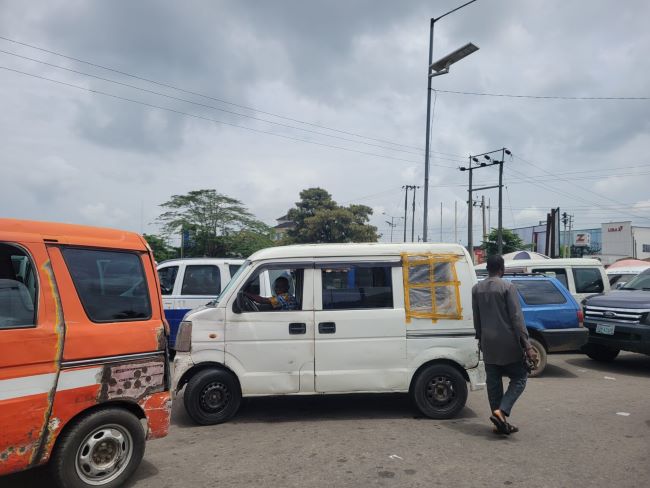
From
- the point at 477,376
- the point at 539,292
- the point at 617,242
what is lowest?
the point at 477,376

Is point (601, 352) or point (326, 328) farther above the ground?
point (326, 328)

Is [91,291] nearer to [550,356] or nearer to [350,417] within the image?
[350,417]

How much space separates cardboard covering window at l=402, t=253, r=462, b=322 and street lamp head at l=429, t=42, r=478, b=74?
772cm

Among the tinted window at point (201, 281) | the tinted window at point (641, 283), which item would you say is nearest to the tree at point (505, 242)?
the tinted window at point (641, 283)

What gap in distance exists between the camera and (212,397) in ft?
17.2

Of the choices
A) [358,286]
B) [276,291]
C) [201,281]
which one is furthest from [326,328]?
[201,281]

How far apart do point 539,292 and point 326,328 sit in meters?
4.80

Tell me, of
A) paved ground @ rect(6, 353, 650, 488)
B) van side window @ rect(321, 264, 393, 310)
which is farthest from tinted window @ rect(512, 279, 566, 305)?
van side window @ rect(321, 264, 393, 310)

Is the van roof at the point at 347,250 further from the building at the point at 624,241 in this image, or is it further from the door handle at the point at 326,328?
the building at the point at 624,241

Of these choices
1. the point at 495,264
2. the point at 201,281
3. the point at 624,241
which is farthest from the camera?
the point at 624,241

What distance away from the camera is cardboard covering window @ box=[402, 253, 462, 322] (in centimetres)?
549

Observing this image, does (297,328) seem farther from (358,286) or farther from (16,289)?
(16,289)

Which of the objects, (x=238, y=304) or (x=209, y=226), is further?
(x=209, y=226)

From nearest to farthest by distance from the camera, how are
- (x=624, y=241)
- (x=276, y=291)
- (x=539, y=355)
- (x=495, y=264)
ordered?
1. (x=495, y=264)
2. (x=276, y=291)
3. (x=539, y=355)
4. (x=624, y=241)
